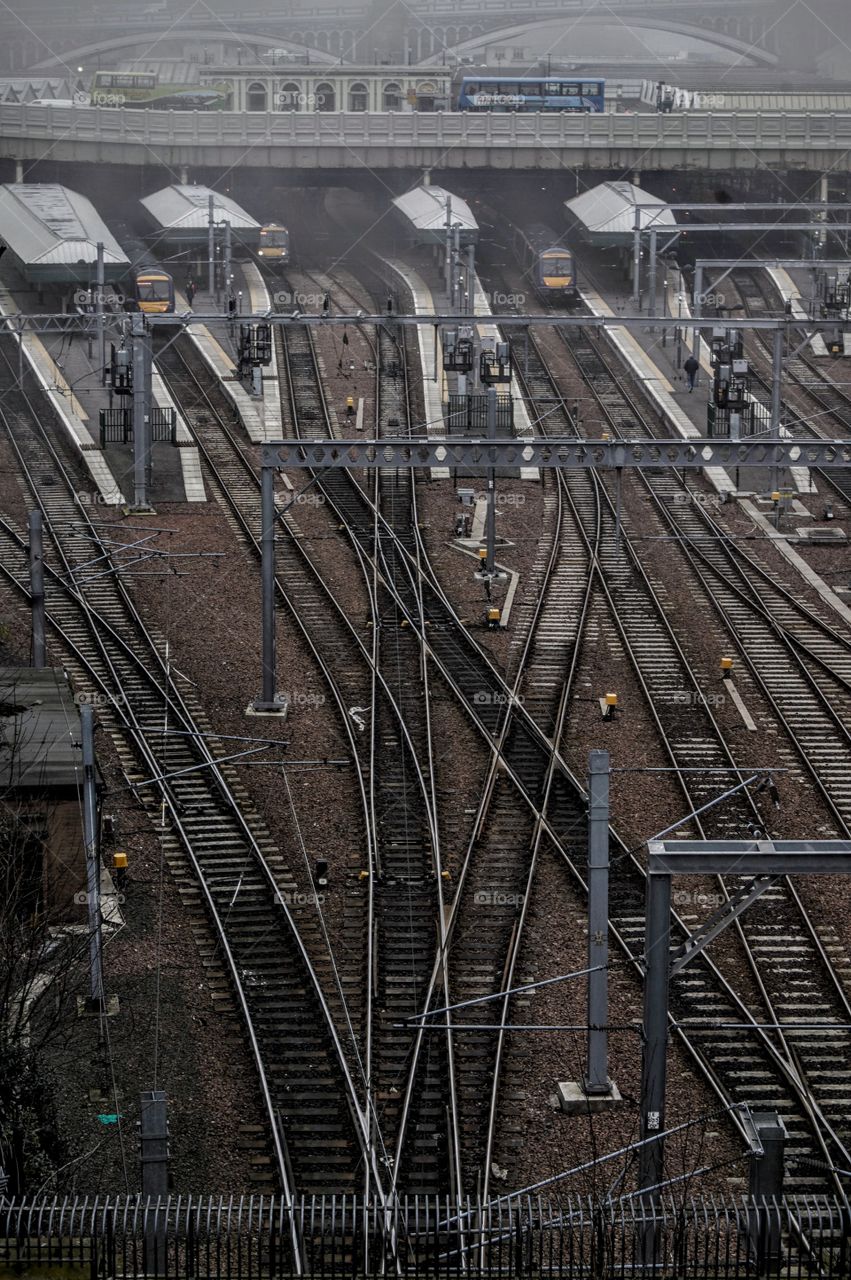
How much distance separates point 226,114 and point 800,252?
16603 millimetres

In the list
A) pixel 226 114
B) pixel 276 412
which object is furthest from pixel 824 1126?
pixel 226 114

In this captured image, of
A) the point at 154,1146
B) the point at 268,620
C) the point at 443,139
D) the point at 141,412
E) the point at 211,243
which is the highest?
the point at 443,139

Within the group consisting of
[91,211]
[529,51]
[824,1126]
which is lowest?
[824,1126]

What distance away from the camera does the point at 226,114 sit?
55.9 m

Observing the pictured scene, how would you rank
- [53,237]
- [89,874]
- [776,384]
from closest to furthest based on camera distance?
[89,874] < [776,384] < [53,237]

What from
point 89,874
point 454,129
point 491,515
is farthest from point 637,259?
point 89,874

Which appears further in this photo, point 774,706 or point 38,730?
point 774,706

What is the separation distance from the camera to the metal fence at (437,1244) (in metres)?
9.84

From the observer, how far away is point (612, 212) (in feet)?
163

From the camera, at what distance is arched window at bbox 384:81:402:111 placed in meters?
69.1

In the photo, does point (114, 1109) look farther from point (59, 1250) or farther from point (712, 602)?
point (712, 602)

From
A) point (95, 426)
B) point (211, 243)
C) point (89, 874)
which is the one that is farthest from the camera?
point (211, 243)

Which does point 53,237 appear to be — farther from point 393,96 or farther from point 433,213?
point 393,96

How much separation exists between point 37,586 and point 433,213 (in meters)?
31.5
